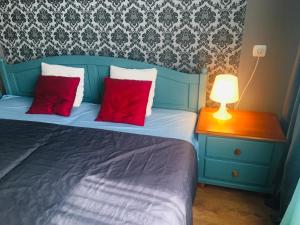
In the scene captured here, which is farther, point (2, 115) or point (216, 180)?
point (2, 115)

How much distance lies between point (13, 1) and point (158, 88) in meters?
1.59

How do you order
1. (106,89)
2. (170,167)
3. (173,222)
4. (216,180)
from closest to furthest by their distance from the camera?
(173,222) → (170,167) → (216,180) → (106,89)

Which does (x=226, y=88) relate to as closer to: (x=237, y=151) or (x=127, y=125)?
(x=237, y=151)

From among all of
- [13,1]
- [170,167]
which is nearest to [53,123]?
[170,167]

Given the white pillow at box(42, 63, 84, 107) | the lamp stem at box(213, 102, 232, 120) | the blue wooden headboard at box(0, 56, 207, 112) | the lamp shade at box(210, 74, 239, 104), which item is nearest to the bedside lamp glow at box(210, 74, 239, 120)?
the lamp shade at box(210, 74, 239, 104)

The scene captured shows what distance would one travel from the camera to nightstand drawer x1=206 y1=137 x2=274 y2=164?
1.89 meters

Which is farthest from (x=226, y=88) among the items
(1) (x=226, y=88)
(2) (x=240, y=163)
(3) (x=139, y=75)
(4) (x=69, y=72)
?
(4) (x=69, y=72)

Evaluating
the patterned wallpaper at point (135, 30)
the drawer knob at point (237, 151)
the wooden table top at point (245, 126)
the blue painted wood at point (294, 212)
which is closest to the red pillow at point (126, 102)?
the patterned wallpaper at point (135, 30)

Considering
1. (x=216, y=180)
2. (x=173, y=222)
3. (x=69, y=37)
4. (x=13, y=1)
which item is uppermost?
(x=13, y=1)

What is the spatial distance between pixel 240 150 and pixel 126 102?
95 cm

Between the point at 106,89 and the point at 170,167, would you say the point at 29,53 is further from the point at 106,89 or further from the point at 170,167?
the point at 170,167

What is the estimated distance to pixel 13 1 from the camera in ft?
8.18

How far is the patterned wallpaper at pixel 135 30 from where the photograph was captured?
2119mm

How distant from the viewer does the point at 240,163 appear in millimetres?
1992
